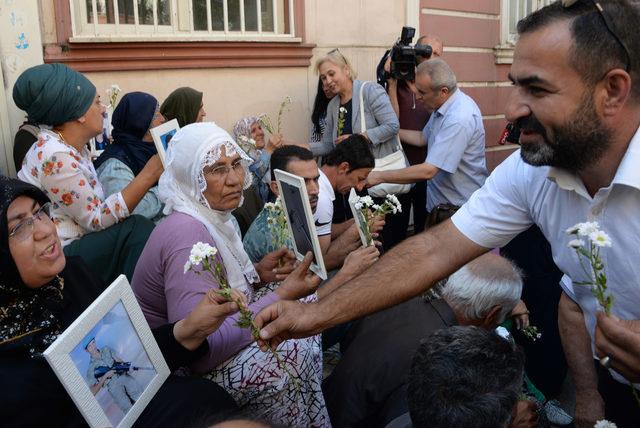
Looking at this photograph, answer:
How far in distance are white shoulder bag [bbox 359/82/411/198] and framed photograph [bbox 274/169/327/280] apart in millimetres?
2296

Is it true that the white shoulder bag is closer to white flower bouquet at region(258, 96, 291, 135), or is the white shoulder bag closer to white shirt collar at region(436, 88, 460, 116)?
white shirt collar at region(436, 88, 460, 116)

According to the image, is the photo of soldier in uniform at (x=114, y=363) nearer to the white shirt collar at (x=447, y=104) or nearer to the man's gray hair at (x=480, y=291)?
the man's gray hair at (x=480, y=291)

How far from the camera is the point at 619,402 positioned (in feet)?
6.61

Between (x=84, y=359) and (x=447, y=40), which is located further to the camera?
(x=447, y=40)

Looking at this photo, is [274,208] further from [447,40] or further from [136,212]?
[447,40]

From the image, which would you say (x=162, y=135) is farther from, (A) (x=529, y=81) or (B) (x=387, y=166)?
(B) (x=387, y=166)

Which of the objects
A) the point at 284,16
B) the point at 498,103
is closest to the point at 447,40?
the point at 498,103

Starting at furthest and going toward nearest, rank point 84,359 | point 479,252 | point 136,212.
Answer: point 136,212
point 479,252
point 84,359

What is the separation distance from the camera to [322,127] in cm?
550

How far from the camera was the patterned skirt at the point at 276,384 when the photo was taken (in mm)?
2395

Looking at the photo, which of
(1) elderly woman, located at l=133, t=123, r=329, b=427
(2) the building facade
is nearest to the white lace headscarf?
(1) elderly woman, located at l=133, t=123, r=329, b=427

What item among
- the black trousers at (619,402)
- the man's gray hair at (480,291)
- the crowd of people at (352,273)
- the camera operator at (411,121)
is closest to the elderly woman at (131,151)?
the crowd of people at (352,273)

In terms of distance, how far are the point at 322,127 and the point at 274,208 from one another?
2603 millimetres

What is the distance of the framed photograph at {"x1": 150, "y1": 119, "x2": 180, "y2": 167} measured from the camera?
305cm
